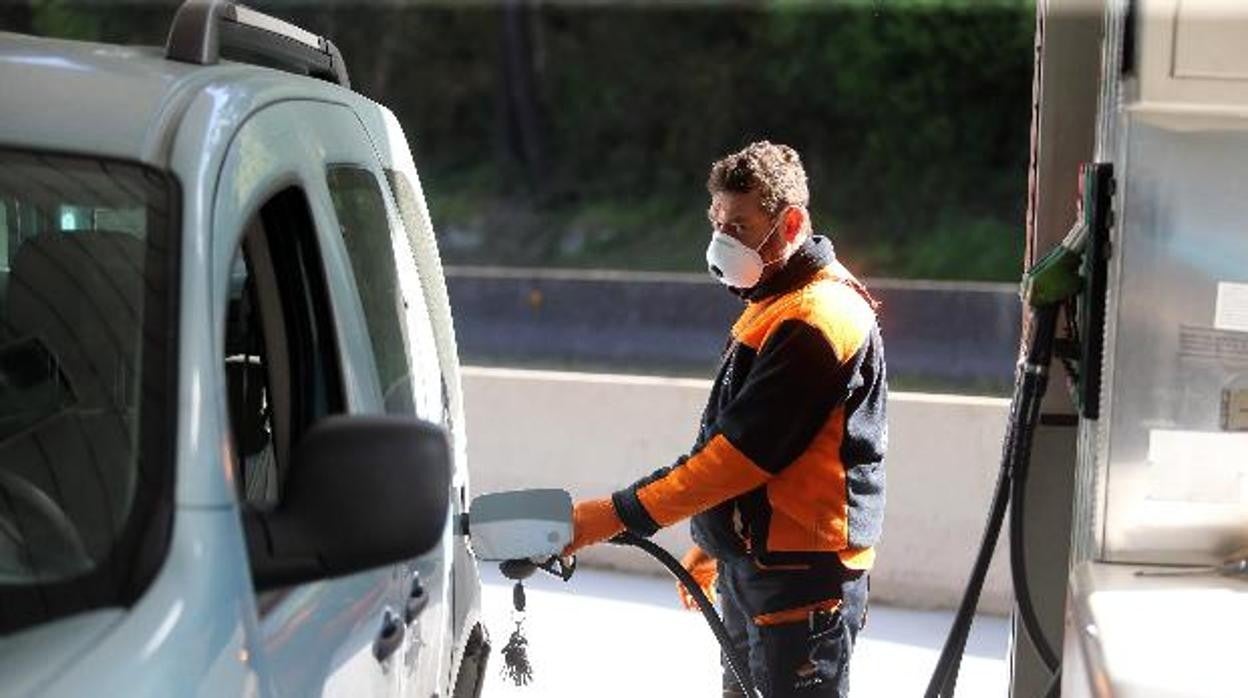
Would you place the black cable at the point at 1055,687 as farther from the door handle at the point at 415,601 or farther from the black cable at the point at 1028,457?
the door handle at the point at 415,601

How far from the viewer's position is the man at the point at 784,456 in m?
3.89

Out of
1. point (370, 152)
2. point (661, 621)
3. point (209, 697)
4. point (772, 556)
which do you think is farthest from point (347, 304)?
point (661, 621)

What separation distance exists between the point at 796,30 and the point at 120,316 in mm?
29846

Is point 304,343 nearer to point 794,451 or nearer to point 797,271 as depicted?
point 794,451

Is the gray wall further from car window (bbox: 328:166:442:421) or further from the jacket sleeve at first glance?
car window (bbox: 328:166:442:421)

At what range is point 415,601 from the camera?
301cm

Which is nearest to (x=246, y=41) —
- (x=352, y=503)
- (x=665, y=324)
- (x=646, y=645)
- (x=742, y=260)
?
(x=352, y=503)

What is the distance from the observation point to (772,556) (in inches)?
157

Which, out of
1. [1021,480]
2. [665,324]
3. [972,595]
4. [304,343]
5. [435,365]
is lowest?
[665,324]

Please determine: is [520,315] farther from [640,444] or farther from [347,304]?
[347,304]

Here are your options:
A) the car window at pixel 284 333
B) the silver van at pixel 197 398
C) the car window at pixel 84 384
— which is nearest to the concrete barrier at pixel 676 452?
the silver van at pixel 197 398

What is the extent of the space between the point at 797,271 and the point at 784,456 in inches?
17.6

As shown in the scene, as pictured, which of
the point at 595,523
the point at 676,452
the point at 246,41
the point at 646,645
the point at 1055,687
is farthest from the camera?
the point at 676,452

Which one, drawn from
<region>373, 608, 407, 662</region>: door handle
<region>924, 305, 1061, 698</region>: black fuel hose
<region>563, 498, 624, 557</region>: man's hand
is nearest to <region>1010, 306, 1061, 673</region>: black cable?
<region>924, 305, 1061, 698</region>: black fuel hose
